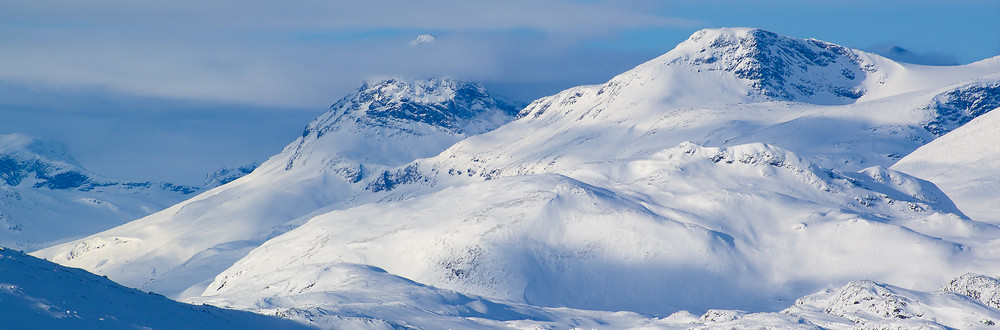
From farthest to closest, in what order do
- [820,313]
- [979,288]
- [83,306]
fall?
[979,288] → [820,313] → [83,306]

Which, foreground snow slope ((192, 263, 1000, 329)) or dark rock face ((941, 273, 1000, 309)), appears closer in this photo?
foreground snow slope ((192, 263, 1000, 329))

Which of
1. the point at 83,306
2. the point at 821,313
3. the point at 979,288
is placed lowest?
the point at 821,313

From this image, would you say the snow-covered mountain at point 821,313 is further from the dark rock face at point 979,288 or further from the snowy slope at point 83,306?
the snowy slope at point 83,306

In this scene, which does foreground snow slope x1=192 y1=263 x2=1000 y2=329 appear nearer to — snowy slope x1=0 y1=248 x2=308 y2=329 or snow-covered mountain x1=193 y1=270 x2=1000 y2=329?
snow-covered mountain x1=193 y1=270 x2=1000 y2=329

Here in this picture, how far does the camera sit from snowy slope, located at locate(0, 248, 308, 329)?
61.3 m

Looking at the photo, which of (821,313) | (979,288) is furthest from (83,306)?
(979,288)

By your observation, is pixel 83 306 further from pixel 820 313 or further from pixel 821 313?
pixel 821 313

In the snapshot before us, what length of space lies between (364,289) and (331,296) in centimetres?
1475

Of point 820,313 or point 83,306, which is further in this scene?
point 820,313

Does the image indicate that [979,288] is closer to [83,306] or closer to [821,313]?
[821,313]

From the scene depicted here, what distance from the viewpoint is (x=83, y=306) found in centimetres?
6594

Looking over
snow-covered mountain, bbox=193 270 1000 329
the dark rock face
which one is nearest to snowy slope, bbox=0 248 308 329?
snow-covered mountain, bbox=193 270 1000 329

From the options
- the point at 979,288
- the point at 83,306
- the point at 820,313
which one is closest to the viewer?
the point at 83,306

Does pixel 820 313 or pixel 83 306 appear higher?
pixel 83 306
